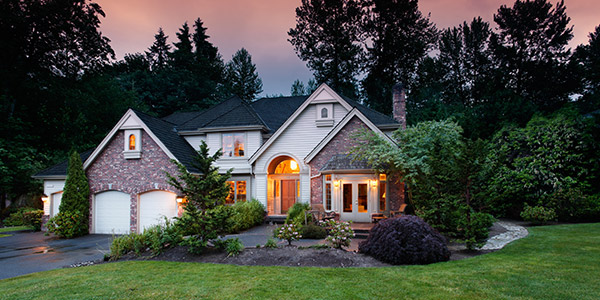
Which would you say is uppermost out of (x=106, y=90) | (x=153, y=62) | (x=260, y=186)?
(x=153, y=62)

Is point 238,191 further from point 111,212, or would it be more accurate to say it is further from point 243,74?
point 243,74

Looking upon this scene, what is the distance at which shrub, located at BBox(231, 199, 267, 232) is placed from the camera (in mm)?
14668

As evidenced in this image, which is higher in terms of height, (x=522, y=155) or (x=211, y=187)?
(x=522, y=155)

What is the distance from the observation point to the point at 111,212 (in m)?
16.1

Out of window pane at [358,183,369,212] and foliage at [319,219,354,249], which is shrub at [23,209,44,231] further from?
window pane at [358,183,369,212]

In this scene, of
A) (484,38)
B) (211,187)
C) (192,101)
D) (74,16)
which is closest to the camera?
(211,187)

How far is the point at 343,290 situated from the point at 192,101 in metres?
40.4

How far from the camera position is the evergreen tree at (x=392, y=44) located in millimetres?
33062

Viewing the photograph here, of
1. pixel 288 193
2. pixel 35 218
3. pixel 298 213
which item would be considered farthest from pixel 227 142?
pixel 35 218

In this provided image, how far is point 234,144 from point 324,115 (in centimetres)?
607

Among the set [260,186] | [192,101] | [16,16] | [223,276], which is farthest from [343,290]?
[192,101]

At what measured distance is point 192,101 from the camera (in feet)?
137

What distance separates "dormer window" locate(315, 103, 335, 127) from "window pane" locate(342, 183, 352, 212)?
4.51 m

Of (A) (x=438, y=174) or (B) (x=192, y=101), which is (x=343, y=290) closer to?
(A) (x=438, y=174)
